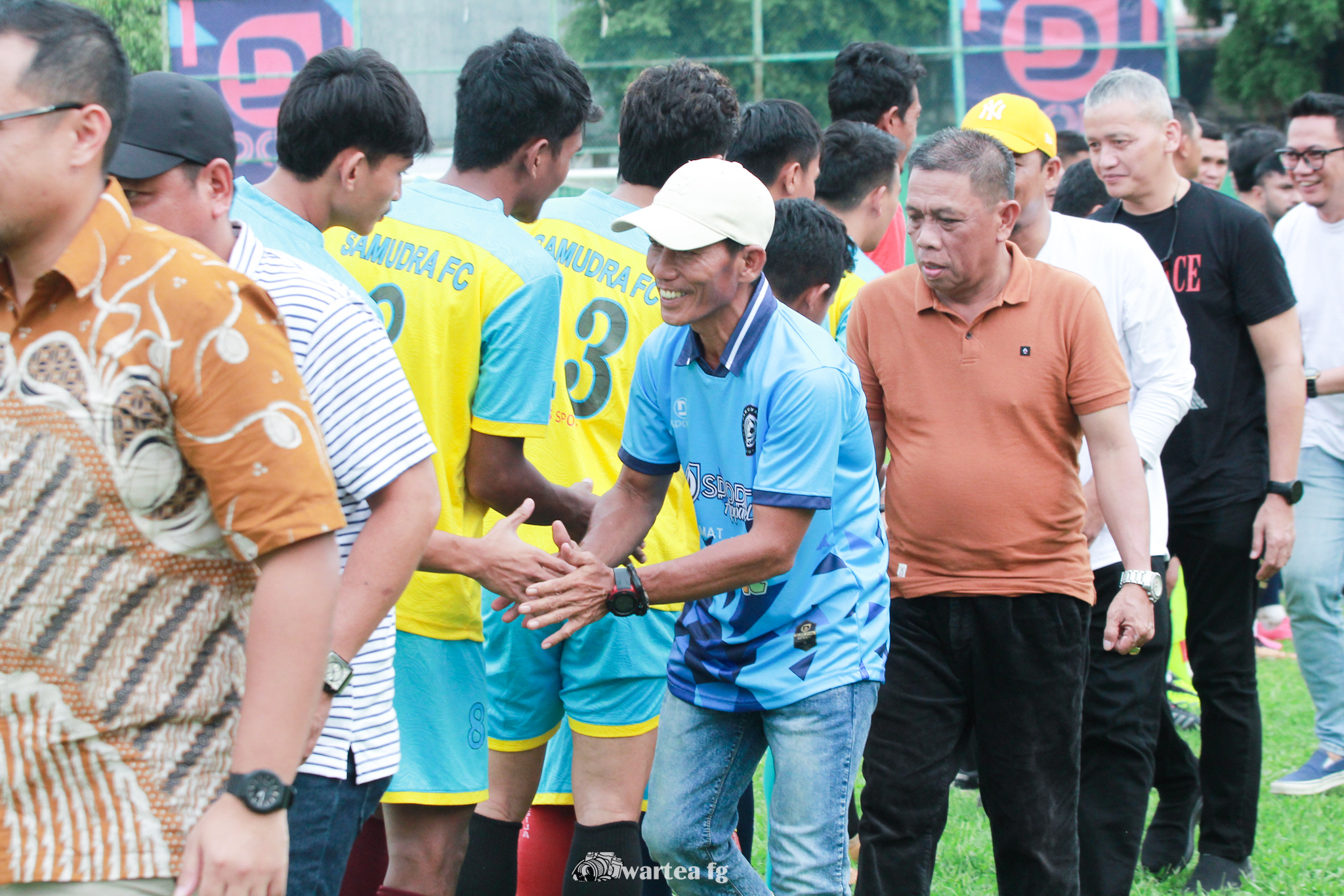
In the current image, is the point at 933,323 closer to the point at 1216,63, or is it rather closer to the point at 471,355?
the point at 471,355

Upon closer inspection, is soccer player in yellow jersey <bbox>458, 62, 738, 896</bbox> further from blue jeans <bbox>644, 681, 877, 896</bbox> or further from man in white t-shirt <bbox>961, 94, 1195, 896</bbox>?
man in white t-shirt <bbox>961, 94, 1195, 896</bbox>

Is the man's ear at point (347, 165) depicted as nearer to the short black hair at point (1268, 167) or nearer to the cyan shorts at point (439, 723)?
the cyan shorts at point (439, 723)

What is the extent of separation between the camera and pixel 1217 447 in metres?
4.68

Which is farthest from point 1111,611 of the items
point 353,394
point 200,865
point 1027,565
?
point 200,865

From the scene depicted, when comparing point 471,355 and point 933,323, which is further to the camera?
point 933,323

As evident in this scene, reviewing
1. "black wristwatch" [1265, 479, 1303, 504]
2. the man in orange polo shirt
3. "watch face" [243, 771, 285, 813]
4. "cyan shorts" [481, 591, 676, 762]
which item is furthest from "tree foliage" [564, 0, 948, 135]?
"watch face" [243, 771, 285, 813]

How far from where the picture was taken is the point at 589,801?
379 centimetres

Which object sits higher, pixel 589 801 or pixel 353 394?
pixel 353 394

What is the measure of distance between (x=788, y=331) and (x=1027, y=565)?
972mm

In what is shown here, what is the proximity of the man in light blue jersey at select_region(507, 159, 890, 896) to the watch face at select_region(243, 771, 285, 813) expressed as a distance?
1.39 meters

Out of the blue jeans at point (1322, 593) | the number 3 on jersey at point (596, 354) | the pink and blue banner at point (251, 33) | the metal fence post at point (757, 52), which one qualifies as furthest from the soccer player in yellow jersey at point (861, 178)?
the pink and blue banner at point (251, 33)

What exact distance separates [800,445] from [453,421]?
2.90 ft

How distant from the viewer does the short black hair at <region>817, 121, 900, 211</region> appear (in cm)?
498

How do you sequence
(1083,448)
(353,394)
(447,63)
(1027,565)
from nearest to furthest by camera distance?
(353,394) < (1027,565) < (1083,448) < (447,63)
